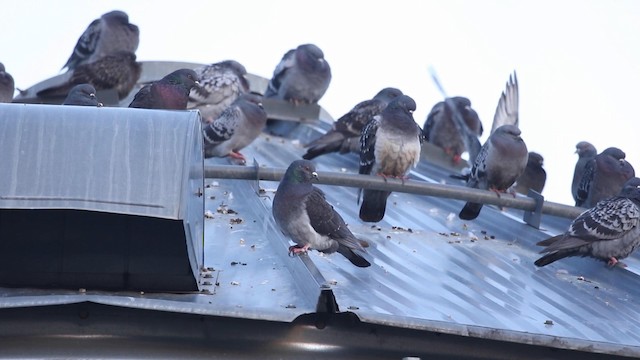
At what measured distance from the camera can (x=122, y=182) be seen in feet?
16.5

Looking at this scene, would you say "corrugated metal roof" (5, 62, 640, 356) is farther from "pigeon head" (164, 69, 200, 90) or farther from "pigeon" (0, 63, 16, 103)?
"pigeon" (0, 63, 16, 103)

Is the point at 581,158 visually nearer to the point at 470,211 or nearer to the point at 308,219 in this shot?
the point at 470,211

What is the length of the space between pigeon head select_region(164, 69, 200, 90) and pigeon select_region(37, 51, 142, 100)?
296 cm

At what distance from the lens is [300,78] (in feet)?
49.8

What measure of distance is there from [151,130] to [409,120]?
17.6 ft

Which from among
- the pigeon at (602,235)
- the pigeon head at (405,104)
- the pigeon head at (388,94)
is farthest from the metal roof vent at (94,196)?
the pigeon head at (388,94)

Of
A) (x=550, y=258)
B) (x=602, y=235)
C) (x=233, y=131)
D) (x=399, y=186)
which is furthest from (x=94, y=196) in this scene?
(x=233, y=131)

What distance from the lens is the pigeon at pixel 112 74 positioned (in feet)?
43.6

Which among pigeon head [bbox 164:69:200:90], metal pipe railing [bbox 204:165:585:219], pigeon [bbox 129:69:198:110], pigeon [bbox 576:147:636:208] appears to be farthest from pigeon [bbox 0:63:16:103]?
pigeon [bbox 576:147:636:208]

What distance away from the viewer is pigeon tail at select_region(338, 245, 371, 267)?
7328mm

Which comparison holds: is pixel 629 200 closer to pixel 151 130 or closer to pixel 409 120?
pixel 409 120

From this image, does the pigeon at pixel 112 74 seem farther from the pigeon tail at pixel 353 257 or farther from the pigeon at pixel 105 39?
the pigeon tail at pixel 353 257

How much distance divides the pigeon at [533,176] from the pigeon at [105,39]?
563 cm

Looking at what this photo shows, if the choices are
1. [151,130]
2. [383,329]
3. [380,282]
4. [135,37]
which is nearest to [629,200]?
[380,282]
